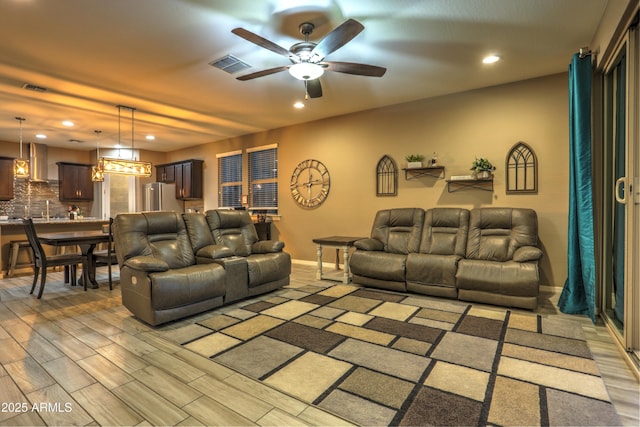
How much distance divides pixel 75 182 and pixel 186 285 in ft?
24.5

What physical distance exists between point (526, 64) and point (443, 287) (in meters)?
2.78

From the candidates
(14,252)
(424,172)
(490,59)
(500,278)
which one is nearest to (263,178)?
(424,172)

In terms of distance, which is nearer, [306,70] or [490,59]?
[306,70]

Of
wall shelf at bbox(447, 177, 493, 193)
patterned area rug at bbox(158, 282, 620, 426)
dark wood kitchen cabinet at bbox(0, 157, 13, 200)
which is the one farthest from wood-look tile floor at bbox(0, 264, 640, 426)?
dark wood kitchen cabinet at bbox(0, 157, 13, 200)

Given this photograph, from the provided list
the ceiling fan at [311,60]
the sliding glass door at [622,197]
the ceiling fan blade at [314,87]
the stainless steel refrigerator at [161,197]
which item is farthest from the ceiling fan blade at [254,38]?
the stainless steel refrigerator at [161,197]

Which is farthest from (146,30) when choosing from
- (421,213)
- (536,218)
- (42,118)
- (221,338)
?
(536,218)

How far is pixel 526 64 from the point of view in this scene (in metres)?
3.73

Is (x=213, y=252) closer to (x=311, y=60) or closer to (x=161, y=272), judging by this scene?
(x=161, y=272)

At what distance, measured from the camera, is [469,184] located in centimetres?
461

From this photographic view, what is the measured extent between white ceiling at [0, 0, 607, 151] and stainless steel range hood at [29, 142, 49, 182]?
2.83 m

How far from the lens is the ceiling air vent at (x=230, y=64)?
11.4 feet

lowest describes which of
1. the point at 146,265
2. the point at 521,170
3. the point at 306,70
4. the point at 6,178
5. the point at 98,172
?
the point at 146,265

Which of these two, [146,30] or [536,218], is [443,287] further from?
[146,30]

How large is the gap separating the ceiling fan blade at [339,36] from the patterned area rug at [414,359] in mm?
2436
